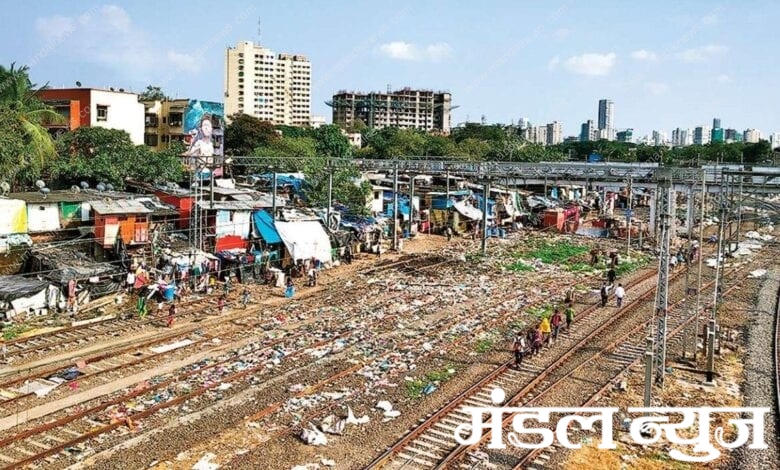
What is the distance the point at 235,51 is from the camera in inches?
5369

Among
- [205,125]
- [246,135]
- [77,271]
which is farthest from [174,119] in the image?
[77,271]

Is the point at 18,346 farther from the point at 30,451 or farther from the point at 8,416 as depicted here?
the point at 30,451

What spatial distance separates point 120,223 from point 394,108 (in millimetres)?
132101

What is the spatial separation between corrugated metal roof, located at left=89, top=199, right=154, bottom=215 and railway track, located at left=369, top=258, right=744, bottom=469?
15458mm

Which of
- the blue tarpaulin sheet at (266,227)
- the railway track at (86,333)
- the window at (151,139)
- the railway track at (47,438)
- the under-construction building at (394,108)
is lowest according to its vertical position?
the railway track at (47,438)

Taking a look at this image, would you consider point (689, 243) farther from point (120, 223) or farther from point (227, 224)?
point (120, 223)

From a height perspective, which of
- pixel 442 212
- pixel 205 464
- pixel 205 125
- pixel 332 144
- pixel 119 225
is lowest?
pixel 205 464

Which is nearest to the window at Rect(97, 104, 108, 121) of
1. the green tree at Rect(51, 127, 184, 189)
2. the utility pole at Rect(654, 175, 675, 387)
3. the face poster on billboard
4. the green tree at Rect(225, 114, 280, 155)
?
the face poster on billboard

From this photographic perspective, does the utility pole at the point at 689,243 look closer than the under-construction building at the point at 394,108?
Yes

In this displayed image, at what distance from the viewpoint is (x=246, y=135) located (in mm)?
60062

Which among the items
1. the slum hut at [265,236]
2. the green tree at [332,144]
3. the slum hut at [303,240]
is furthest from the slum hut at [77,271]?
the green tree at [332,144]

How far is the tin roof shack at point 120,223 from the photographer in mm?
25188

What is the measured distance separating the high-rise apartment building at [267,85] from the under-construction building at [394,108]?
8184mm

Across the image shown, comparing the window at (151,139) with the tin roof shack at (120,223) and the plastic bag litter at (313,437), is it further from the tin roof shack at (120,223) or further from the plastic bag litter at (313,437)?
the plastic bag litter at (313,437)
